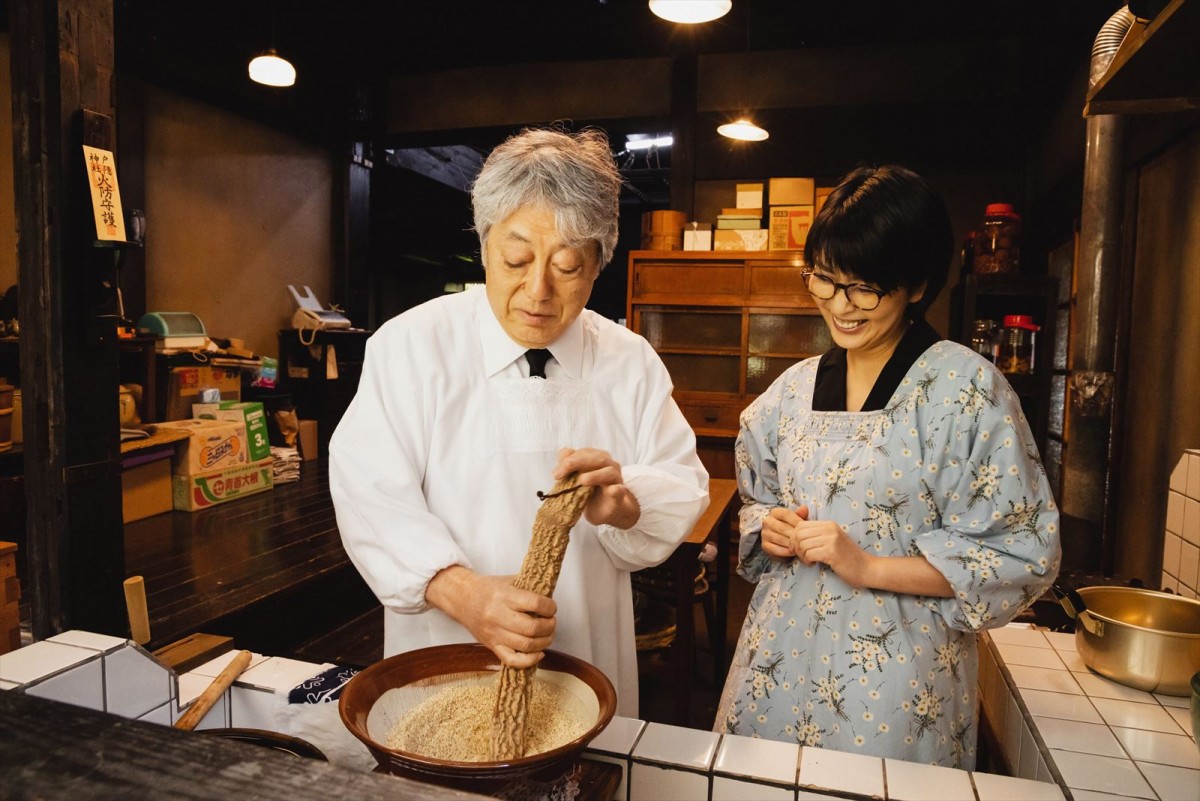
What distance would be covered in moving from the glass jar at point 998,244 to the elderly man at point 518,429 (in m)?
4.80

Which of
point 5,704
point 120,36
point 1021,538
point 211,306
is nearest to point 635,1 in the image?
point 120,36

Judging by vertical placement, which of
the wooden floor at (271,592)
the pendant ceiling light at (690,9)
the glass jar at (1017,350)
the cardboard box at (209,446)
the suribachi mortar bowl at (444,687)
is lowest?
the wooden floor at (271,592)

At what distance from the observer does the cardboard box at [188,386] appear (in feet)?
21.3

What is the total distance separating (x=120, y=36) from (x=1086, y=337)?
7.16 metres

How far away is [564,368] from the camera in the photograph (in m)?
1.57

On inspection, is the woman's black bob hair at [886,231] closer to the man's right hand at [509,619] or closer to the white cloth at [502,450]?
the white cloth at [502,450]

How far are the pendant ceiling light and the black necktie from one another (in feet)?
11.9

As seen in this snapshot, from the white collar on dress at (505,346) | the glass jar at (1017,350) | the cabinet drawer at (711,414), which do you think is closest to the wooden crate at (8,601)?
the white collar on dress at (505,346)

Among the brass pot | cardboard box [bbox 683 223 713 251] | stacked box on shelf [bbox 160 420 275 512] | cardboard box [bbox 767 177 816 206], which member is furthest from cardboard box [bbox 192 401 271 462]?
the brass pot

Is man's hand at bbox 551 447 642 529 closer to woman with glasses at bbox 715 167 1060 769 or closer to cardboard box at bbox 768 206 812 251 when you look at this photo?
woman with glasses at bbox 715 167 1060 769

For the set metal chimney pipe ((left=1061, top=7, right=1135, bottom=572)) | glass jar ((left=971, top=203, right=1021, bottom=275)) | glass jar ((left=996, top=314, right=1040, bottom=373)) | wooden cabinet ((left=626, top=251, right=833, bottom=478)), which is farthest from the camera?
wooden cabinet ((left=626, top=251, right=833, bottom=478))

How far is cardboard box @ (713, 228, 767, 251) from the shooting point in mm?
6754

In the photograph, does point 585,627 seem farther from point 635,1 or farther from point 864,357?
point 635,1

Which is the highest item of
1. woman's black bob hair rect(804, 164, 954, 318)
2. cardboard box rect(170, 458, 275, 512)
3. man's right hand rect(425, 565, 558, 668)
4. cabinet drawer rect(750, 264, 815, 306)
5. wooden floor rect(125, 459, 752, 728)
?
cabinet drawer rect(750, 264, 815, 306)
